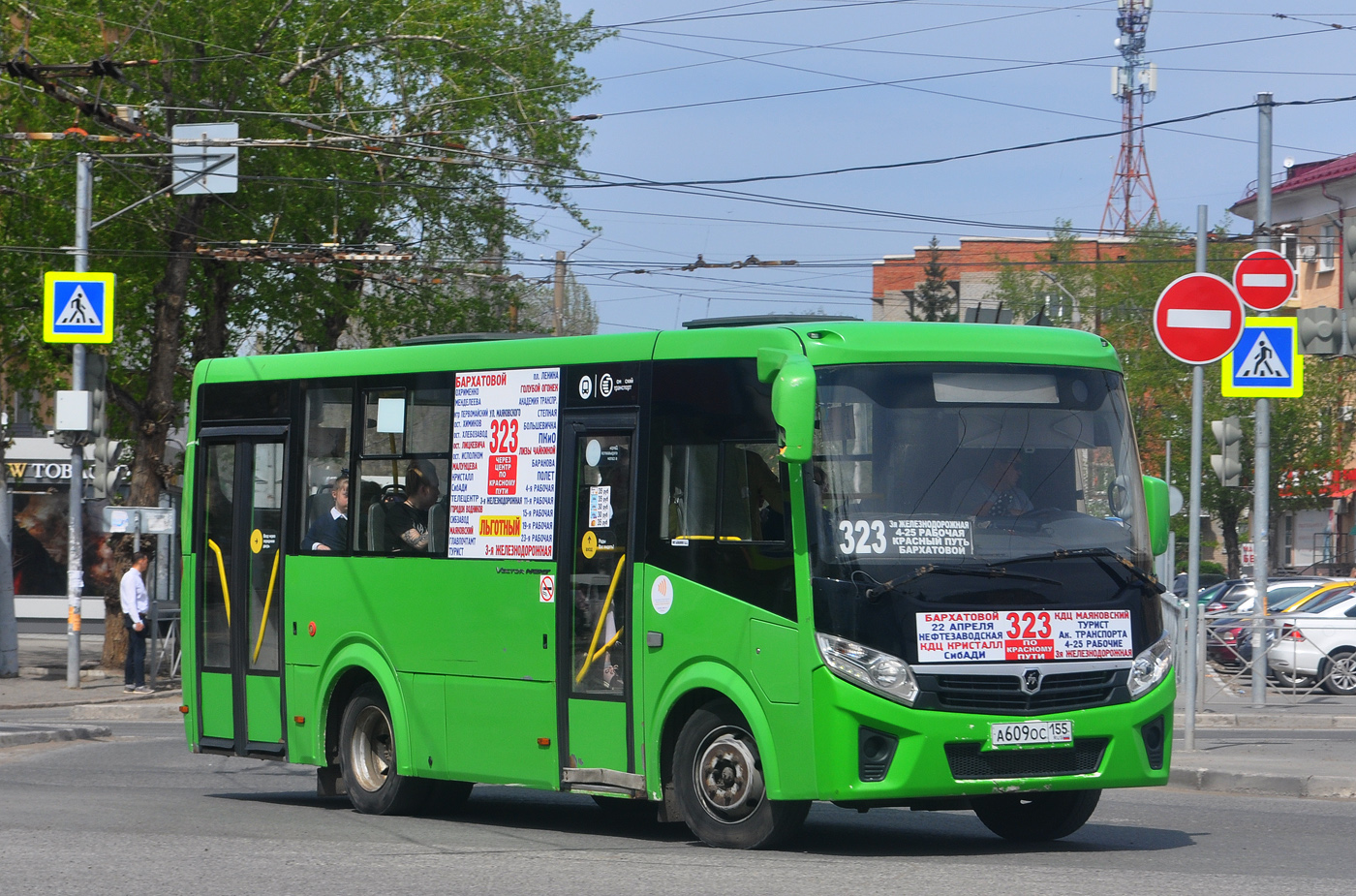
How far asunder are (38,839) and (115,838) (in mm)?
395

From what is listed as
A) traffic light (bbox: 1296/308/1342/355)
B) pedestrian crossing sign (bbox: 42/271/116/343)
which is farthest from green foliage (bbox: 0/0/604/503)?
traffic light (bbox: 1296/308/1342/355)

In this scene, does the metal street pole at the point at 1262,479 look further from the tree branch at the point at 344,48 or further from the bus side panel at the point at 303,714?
the bus side panel at the point at 303,714

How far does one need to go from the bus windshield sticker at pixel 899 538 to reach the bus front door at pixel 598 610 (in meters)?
1.52

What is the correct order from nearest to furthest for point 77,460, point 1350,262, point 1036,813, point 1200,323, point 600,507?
point 1036,813, point 600,507, point 1200,323, point 1350,262, point 77,460

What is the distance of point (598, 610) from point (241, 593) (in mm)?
3783

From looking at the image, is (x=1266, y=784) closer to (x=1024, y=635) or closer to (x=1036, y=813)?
(x=1036, y=813)

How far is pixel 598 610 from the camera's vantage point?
10.5m

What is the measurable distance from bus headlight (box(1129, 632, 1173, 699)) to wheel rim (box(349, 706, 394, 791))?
198 inches

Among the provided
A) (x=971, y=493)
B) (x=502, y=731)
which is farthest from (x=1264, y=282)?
(x=502, y=731)

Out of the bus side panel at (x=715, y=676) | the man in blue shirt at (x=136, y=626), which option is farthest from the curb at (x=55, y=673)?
the bus side panel at (x=715, y=676)

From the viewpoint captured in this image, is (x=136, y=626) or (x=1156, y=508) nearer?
(x=1156, y=508)

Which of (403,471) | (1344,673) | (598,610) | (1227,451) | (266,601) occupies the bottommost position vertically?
(1344,673)

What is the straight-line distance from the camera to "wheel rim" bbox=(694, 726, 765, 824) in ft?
31.3

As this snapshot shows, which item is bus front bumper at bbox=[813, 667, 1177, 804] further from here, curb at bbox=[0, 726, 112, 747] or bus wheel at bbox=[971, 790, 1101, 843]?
curb at bbox=[0, 726, 112, 747]
